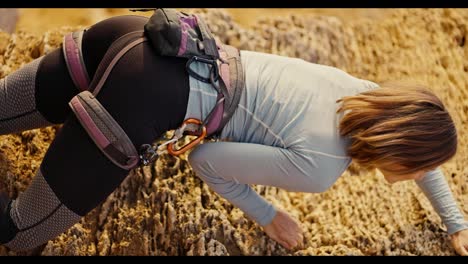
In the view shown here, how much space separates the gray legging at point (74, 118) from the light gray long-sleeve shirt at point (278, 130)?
7 cm

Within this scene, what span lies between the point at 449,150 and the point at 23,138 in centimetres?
100

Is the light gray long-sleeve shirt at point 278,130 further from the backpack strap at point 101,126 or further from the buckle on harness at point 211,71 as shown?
the backpack strap at point 101,126

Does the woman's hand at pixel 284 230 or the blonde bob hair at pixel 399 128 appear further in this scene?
the woman's hand at pixel 284 230

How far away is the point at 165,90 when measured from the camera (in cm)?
108

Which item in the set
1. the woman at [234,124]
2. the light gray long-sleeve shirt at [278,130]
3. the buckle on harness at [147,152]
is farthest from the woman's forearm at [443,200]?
the buckle on harness at [147,152]

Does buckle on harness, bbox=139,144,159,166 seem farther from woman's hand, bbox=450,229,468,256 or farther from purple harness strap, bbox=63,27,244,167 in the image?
woman's hand, bbox=450,229,468,256

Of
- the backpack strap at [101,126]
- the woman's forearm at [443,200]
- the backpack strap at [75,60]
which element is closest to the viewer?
the backpack strap at [101,126]

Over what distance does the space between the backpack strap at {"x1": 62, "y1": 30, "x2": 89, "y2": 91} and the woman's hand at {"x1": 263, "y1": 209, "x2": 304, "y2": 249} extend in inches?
22.0

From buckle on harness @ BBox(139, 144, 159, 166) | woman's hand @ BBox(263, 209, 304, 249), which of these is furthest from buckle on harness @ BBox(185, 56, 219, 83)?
woman's hand @ BBox(263, 209, 304, 249)

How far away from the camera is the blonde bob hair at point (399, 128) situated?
111cm

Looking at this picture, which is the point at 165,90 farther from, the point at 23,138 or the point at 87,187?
the point at 23,138
